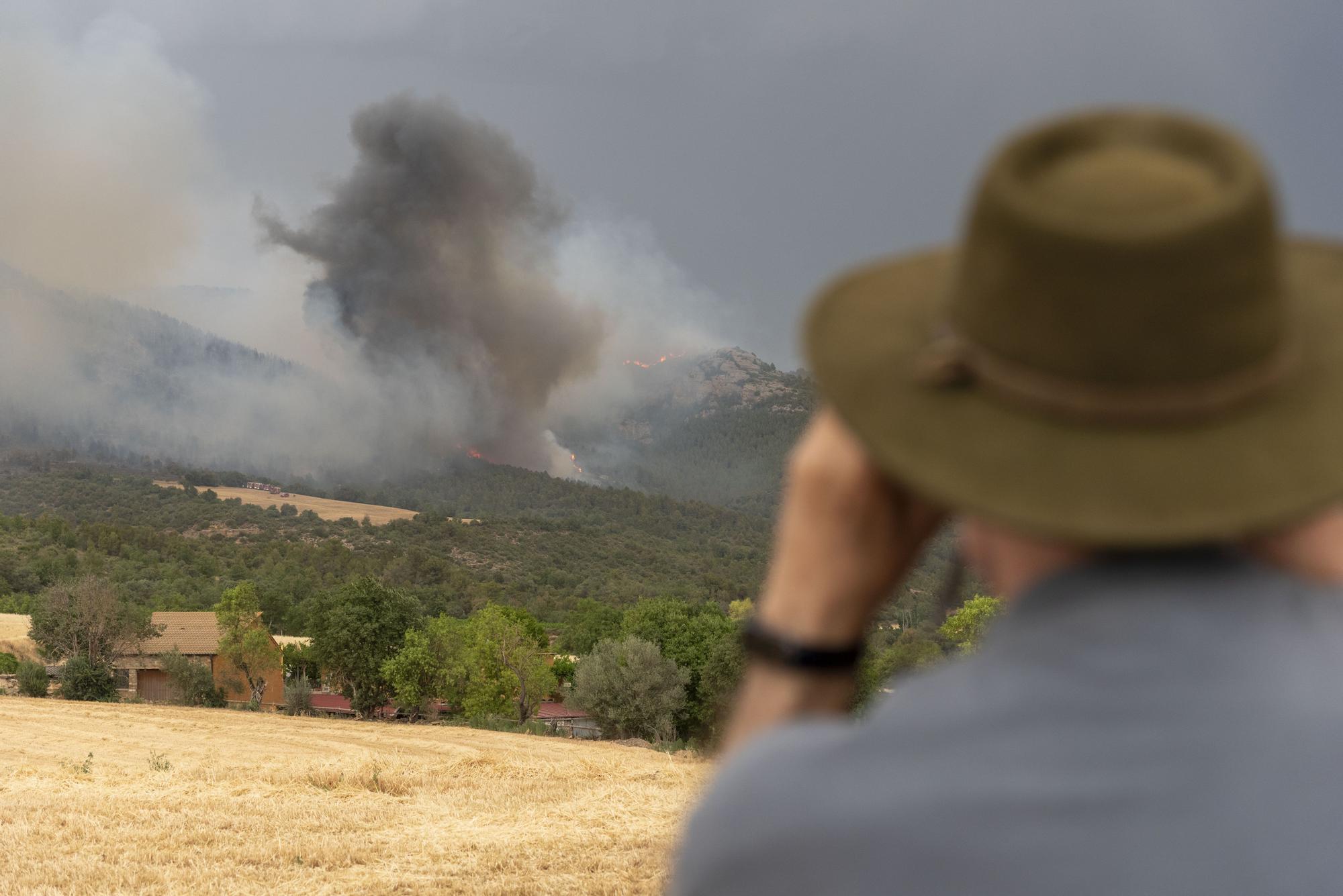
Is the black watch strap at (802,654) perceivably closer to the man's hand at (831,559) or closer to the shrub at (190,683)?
the man's hand at (831,559)

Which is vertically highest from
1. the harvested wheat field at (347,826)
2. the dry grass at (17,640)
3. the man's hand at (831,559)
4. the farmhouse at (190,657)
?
the man's hand at (831,559)

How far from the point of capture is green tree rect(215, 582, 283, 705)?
52.8 m

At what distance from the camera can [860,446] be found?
1103 mm

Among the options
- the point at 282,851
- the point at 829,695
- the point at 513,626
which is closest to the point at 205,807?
the point at 282,851

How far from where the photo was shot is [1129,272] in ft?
3.05

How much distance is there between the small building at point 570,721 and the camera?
43.5 meters

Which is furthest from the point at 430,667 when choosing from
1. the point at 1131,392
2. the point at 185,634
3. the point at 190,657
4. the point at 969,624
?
the point at 1131,392

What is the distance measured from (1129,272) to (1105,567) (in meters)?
0.27

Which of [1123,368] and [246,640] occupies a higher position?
[1123,368]

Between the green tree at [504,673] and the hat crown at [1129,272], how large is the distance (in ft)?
167

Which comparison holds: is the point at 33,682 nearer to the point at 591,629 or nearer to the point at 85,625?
the point at 85,625

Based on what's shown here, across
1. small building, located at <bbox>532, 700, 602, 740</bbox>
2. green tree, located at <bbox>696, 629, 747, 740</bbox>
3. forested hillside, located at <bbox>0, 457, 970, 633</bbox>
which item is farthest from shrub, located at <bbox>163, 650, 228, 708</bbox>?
green tree, located at <bbox>696, 629, 747, 740</bbox>

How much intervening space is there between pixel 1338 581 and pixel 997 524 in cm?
40

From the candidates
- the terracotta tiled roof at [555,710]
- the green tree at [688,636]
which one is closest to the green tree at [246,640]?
the terracotta tiled roof at [555,710]
